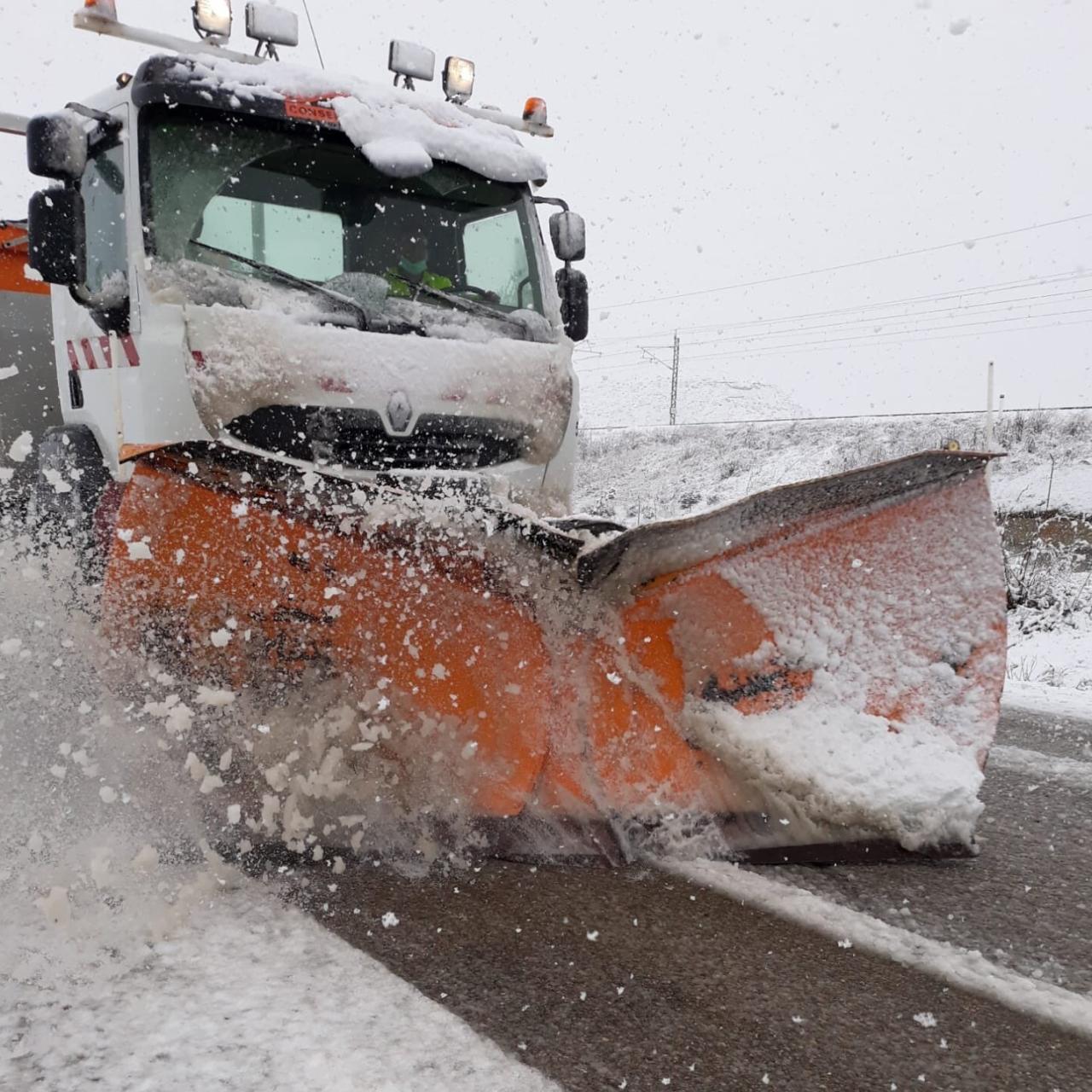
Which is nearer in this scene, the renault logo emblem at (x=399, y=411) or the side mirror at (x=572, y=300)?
the renault logo emblem at (x=399, y=411)

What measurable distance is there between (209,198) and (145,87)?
15.6 inches

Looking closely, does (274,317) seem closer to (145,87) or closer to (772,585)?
(145,87)

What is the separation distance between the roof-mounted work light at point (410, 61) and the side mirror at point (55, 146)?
1.51 m

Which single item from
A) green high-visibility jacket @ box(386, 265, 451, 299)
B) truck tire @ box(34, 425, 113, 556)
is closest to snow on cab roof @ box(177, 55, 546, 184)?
green high-visibility jacket @ box(386, 265, 451, 299)

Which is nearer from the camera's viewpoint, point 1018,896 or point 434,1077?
point 434,1077

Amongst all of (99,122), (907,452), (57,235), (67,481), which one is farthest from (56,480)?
(907,452)

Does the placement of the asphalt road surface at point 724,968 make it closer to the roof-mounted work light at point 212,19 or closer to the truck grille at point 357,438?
the truck grille at point 357,438

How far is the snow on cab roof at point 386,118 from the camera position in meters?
3.51

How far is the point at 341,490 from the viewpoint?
2357 millimetres

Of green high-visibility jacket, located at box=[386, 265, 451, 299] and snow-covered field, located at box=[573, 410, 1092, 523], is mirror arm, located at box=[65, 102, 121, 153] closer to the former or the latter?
green high-visibility jacket, located at box=[386, 265, 451, 299]

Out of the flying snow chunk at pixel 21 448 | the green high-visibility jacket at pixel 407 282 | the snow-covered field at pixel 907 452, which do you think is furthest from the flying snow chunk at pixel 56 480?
the snow-covered field at pixel 907 452

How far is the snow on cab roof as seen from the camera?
138 inches

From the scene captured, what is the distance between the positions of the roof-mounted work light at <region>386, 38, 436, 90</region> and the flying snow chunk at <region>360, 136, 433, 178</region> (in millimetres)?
887

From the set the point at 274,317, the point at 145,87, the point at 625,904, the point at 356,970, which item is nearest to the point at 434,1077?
the point at 356,970
